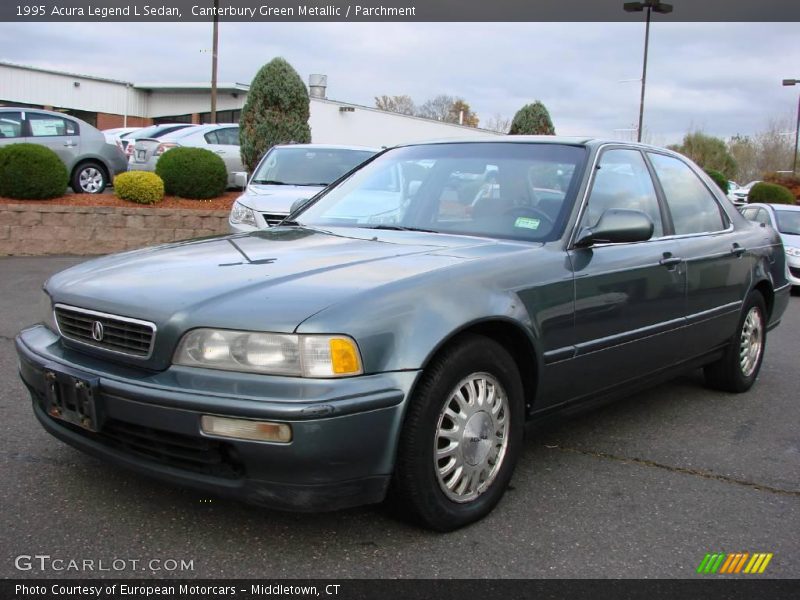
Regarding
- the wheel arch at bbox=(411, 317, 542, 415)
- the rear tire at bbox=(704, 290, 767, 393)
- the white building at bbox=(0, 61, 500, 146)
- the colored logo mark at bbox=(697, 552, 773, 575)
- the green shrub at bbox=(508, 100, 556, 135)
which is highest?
the white building at bbox=(0, 61, 500, 146)

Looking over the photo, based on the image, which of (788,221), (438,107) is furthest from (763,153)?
(788,221)

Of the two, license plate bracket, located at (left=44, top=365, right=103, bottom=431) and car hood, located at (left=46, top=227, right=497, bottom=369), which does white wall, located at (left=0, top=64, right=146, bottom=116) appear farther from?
license plate bracket, located at (left=44, top=365, right=103, bottom=431)

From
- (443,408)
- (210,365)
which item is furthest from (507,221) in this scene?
(210,365)

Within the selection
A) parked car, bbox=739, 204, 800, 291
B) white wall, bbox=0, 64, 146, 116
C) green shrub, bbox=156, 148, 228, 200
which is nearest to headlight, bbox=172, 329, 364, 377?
parked car, bbox=739, 204, 800, 291

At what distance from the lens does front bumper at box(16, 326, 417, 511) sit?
246cm

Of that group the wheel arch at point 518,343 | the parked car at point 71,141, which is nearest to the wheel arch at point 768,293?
the wheel arch at point 518,343

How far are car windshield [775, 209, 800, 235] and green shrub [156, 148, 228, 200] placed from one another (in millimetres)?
9308

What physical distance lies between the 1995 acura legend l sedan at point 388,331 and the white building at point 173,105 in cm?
2560

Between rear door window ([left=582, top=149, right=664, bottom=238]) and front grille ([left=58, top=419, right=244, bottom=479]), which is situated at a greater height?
rear door window ([left=582, top=149, right=664, bottom=238])

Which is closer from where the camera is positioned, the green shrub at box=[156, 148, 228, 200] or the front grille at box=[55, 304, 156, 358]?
the front grille at box=[55, 304, 156, 358]

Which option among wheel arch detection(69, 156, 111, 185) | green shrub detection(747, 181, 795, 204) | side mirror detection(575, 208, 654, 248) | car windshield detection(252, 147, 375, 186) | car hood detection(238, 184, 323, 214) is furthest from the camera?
green shrub detection(747, 181, 795, 204)

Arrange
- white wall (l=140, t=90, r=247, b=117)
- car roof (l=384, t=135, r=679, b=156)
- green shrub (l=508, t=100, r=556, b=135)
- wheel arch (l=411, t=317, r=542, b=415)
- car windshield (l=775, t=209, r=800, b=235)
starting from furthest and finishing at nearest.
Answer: white wall (l=140, t=90, r=247, b=117)
green shrub (l=508, t=100, r=556, b=135)
car windshield (l=775, t=209, r=800, b=235)
car roof (l=384, t=135, r=679, b=156)
wheel arch (l=411, t=317, r=542, b=415)

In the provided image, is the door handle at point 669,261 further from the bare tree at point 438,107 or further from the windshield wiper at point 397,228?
the bare tree at point 438,107

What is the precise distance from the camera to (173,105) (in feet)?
132
